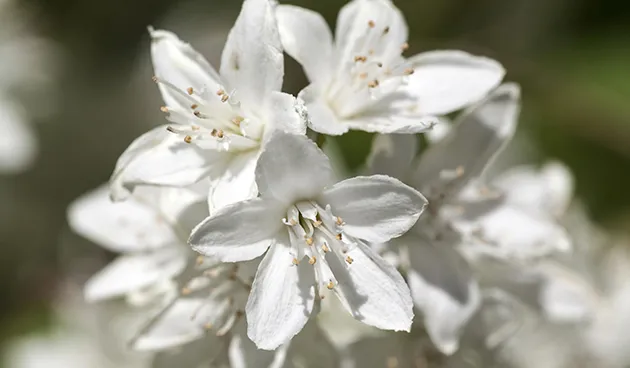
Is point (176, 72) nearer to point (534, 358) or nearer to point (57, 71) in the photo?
point (534, 358)

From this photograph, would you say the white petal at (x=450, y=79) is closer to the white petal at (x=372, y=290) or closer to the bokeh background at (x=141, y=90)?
the white petal at (x=372, y=290)

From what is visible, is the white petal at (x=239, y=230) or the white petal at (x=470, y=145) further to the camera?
the white petal at (x=470, y=145)

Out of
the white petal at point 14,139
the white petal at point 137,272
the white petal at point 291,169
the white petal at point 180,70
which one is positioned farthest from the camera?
the white petal at point 14,139

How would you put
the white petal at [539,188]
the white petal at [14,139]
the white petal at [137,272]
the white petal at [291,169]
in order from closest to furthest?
1. the white petal at [291,169]
2. the white petal at [137,272]
3. the white petal at [539,188]
4. the white petal at [14,139]

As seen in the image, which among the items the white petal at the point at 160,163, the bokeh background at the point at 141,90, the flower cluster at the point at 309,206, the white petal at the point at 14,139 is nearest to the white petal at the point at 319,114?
the flower cluster at the point at 309,206

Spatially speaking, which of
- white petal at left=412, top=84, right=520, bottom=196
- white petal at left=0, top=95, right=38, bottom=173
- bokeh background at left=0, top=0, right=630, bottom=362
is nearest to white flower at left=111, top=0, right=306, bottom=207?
white petal at left=412, top=84, right=520, bottom=196

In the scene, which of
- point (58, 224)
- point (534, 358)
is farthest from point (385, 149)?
point (58, 224)

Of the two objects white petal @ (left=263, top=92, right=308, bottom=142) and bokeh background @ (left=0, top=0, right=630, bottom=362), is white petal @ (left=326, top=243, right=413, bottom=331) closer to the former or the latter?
white petal @ (left=263, top=92, right=308, bottom=142)
